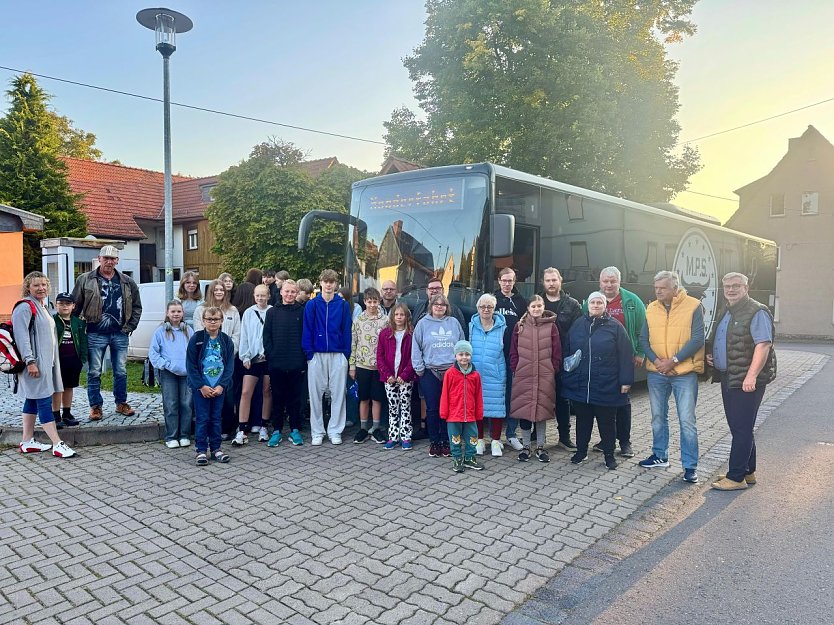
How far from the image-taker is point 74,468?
6.18 metres

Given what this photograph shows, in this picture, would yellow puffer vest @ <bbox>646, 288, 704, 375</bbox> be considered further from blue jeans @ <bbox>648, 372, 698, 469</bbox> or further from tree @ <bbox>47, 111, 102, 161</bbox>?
tree @ <bbox>47, 111, 102, 161</bbox>

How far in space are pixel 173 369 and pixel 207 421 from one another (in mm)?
774

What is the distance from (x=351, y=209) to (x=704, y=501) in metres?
5.86

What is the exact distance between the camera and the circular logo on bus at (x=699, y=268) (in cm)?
1243

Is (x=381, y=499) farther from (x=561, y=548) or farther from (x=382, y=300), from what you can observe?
(x=382, y=300)

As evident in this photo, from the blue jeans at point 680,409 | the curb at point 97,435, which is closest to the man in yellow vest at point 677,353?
the blue jeans at point 680,409

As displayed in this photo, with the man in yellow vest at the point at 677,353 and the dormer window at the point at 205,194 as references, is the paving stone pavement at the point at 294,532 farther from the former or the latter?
the dormer window at the point at 205,194

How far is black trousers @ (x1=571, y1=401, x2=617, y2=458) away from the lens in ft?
20.8

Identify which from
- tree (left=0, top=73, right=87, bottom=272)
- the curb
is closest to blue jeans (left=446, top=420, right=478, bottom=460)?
the curb

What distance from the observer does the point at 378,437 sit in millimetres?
7289

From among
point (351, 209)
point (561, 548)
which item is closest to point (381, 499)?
point (561, 548)

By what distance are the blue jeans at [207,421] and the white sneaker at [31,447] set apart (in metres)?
→ 1.81

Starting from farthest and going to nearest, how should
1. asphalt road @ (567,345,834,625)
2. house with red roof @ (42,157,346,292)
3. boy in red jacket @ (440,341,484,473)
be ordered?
house with red roof @ (42,157,346,292) → boy in red jacket @ (440,341,484,473) → asphalt road @ (567,345,834,625)

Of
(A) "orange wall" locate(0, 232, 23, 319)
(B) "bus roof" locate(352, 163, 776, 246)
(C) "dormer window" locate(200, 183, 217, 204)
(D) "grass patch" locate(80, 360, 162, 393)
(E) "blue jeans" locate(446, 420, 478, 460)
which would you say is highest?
(C) "dormer window" locate(200, 183, 217, 204)
